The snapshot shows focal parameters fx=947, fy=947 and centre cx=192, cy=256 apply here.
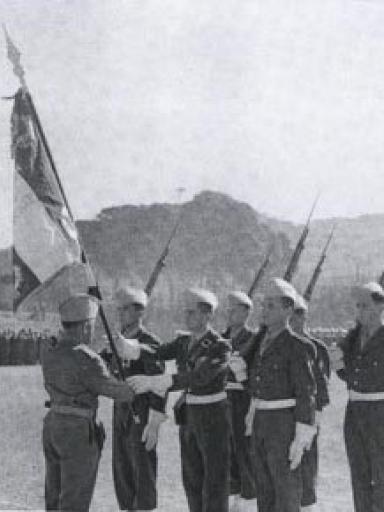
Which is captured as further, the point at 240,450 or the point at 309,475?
the point at 240,450

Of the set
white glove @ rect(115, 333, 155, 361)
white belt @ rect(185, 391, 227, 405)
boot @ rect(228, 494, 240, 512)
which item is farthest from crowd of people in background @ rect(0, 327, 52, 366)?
white belt @ rect(185, 391, 227, 405)

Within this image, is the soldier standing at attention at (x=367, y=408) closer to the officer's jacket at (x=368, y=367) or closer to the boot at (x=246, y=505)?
the officer's jacket at (x=368, y=367)

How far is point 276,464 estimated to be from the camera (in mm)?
5578

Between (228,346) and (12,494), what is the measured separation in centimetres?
266

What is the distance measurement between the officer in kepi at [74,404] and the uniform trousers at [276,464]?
0.85 m

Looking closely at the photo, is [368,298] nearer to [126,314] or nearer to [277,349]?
[277,349]

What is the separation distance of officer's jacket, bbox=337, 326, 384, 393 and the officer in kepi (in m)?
1.48

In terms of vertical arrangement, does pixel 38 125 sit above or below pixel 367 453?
above

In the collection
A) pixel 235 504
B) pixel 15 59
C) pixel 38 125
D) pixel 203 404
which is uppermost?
pixel 15 59

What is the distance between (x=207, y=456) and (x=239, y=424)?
3.30ft

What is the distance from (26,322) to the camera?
3375 cm

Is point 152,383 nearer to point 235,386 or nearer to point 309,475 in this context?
point 235,386

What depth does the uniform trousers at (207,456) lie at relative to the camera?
615cm

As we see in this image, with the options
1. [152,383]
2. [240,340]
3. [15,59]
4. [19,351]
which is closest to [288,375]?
[152,383]
